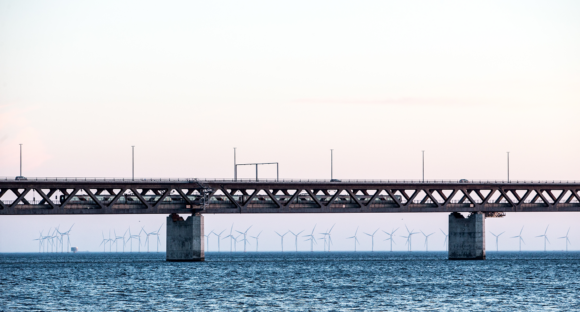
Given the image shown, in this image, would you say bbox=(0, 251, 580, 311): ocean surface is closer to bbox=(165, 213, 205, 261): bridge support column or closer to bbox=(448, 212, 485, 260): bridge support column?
bbox=(165, 213, 205, 261): bridge support column

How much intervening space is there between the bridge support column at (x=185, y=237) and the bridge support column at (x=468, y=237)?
1684 inches

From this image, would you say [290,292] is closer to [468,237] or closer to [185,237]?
[185,237]

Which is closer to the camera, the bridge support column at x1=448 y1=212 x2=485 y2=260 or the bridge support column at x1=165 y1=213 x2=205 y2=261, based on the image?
the bridge support column at x1=165 y1=213 x2=205 y2=261

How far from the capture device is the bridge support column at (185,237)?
126 m

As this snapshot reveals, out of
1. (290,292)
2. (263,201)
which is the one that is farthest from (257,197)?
(290,292)

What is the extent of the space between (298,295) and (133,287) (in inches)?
657

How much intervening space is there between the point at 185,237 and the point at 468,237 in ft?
152

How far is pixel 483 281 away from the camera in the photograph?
8706 cm

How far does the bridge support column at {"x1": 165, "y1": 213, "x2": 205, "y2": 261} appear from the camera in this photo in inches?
4973

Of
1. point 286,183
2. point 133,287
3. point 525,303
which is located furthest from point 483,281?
point 286,183

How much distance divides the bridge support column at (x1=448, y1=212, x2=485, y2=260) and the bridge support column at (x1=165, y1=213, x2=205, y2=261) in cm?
4278

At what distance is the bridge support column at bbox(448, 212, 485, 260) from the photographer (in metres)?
144

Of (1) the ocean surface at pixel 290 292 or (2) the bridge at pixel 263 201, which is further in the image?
(2) the bridge at pixel 263 201

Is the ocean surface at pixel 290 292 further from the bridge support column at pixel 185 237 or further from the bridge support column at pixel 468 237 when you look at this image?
the bridge support column at pixel 468 237
